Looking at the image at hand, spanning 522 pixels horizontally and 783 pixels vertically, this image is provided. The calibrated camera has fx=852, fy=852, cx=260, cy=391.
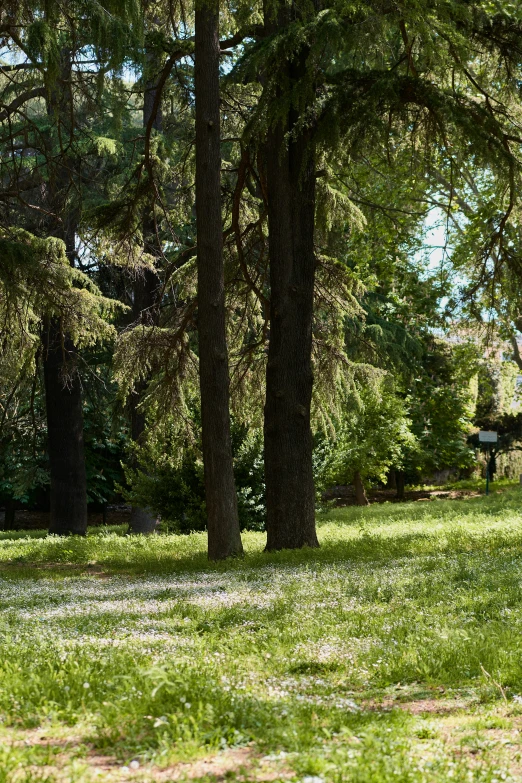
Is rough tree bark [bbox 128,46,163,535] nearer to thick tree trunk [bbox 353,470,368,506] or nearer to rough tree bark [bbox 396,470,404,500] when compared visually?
thick tree trunk [bbox 353,470,368,506]

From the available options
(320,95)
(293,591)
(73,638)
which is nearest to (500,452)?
(320,95)

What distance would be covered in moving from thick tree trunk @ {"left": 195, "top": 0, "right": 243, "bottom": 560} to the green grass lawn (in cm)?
264

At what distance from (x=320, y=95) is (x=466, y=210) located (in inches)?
477

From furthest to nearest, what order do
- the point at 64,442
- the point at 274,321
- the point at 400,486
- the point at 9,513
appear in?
the point at 400,486
the point at 9,513
the point at 64,442
the point at 274,321

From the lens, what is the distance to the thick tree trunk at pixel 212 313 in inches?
462

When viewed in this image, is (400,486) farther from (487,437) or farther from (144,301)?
(144,301)

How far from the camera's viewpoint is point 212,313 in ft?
38.9

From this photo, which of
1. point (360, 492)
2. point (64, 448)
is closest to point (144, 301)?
point (64, 448)

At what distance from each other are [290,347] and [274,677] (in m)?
8.20

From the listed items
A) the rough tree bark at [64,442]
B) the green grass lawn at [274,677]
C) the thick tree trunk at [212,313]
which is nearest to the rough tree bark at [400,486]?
the rough tree bark at [64,442]

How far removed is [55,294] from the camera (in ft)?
45.7

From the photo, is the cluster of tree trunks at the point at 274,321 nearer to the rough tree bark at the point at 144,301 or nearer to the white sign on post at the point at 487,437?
the rough tree bark at the point at 144,301

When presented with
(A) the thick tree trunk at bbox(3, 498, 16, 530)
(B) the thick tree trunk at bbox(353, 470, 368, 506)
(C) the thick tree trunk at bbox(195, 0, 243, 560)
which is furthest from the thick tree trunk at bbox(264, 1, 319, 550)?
(A) the thick tree trunk at bbox(3, 498, 16, 530)

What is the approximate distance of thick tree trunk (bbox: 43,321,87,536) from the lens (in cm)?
2014
